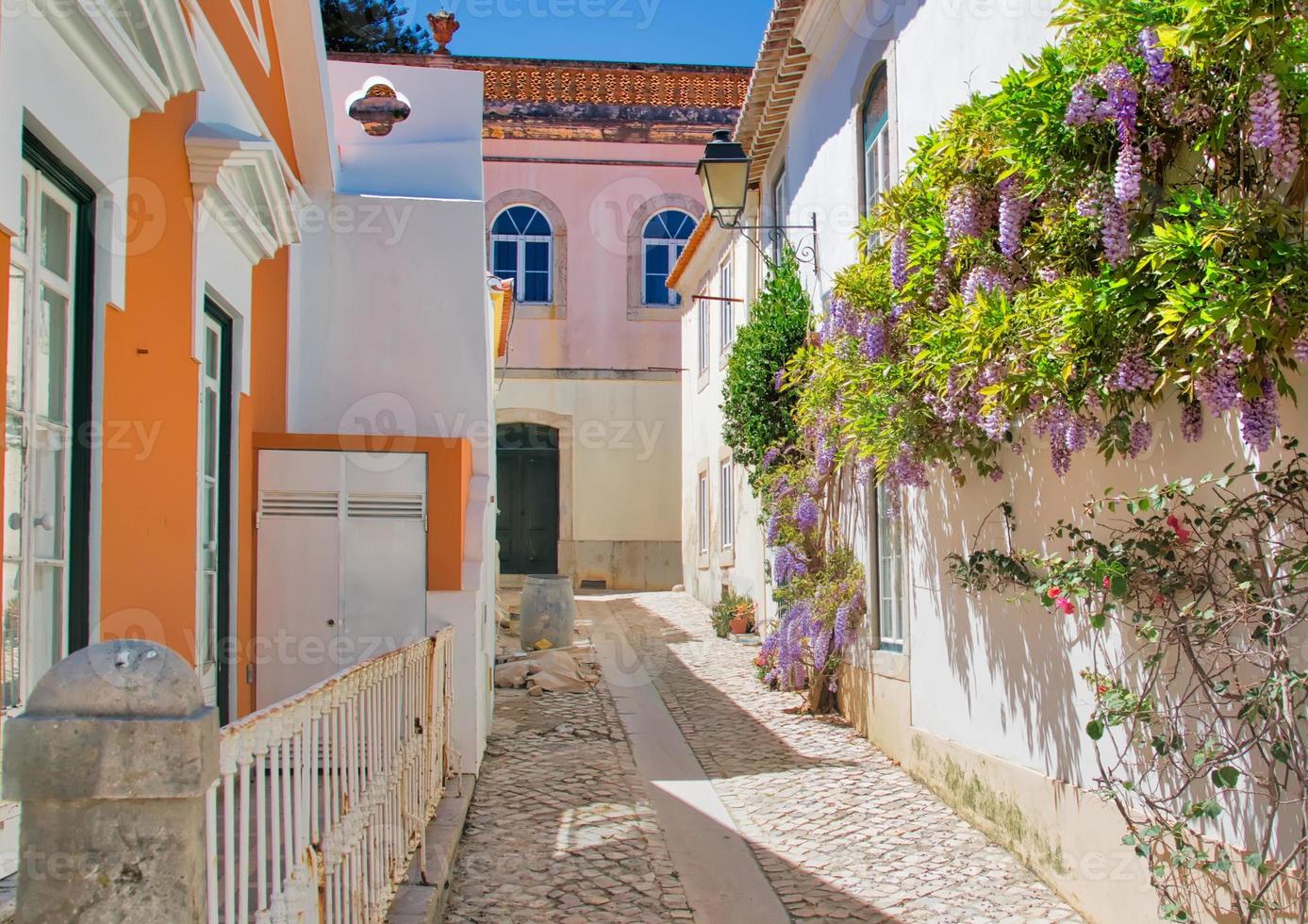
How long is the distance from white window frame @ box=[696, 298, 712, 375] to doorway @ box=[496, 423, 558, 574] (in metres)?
4.89

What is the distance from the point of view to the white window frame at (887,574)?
8.12 meters

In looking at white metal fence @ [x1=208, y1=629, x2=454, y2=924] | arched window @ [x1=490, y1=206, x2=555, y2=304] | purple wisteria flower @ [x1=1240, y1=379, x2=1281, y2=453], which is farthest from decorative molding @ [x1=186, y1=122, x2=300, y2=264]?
arched window @ [x1=490, y1=206, x2=555, y2=304]

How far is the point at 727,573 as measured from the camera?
51.6ft

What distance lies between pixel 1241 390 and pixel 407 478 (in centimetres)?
489

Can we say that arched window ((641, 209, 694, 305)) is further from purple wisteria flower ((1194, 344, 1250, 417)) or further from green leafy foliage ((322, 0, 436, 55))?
purple wisteria flower ((1194, 344, 1250, 417))

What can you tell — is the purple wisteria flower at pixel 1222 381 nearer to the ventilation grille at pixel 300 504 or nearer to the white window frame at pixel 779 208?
the ventilation grille at pixel 300 504

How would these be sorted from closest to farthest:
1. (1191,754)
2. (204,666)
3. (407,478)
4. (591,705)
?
(1191,754)
(204,666)
(407,478)
(591,705)

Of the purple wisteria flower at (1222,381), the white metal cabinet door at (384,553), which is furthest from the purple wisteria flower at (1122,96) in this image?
the white metal cabinet door at (384,553)

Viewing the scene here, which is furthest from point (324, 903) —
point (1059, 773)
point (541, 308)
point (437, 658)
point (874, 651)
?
point (541, 308)

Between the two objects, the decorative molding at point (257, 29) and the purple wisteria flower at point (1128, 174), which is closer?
the purple wisteria flower at point (1128, 174)

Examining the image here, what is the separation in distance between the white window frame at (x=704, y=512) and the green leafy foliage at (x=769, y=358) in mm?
5207

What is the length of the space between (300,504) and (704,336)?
11273 millimetres

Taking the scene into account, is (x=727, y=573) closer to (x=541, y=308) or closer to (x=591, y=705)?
(x=591, y=705)

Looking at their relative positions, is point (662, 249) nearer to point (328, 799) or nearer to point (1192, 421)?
point (1192, 421)
